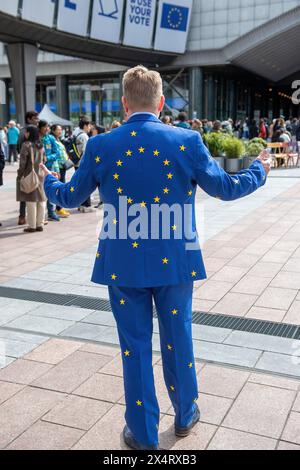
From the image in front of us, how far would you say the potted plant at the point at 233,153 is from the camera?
645 inches

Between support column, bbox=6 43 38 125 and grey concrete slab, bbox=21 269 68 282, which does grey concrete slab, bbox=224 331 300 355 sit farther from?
support column, bbox=6 43 38 125

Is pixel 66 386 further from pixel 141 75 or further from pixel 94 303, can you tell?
pixel 141 75

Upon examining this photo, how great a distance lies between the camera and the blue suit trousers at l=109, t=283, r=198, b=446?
2.71 metres

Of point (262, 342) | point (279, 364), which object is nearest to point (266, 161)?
point (279, 364)

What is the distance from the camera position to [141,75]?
258cm

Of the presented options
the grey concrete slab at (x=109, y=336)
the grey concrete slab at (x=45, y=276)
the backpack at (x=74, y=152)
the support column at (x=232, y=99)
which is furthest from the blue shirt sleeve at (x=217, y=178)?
the support column at (x=232, y=99)

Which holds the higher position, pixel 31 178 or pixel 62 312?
pixel 31 178

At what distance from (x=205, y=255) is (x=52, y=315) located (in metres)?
2.84

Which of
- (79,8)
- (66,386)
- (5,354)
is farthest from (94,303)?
(79,8)

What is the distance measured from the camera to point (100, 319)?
4.84 metres

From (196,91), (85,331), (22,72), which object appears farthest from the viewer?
(196,91)

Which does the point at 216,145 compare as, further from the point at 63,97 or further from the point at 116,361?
the point at 63,97

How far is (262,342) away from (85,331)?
4.96ft

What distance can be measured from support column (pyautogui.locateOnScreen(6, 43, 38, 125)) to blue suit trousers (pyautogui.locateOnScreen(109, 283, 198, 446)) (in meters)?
24.6
